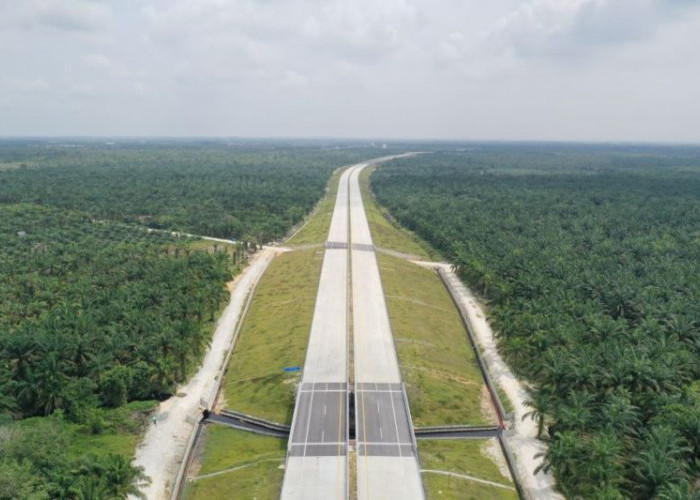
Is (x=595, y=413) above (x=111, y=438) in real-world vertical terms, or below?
above

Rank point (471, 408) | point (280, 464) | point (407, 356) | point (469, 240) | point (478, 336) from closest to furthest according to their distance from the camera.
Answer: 1. point (280, 464)
2. point (471, 408)
3. point (407, 356)
4. point (478, 336)
5. point (469, 240)

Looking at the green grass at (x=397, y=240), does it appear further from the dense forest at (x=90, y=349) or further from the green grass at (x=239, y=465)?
the green grass at (x=239, y=465)

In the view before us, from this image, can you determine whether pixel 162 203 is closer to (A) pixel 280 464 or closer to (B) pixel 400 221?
(B) pixel 400 221

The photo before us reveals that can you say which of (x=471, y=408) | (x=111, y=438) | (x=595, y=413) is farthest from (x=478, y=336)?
(x=111, y=438)

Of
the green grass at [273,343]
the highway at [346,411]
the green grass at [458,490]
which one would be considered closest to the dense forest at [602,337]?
the green grass at [458,490]

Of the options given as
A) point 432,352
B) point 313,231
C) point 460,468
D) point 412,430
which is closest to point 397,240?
point 313,231

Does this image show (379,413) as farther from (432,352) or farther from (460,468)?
(432,352)

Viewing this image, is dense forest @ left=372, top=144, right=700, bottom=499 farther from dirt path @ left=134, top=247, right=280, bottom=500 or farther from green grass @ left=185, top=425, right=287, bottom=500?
dirt path @ left=134, top=247, right=280, bottom=500
